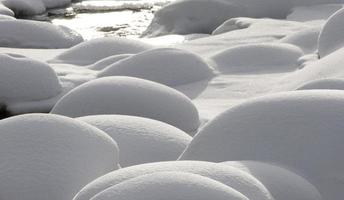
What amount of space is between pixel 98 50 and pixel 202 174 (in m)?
3.64

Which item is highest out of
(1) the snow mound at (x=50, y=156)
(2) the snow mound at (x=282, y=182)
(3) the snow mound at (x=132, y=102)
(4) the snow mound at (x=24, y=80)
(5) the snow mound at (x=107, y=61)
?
(2) the snow mound at (x=282, y=182)

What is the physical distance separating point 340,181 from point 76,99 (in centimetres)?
176

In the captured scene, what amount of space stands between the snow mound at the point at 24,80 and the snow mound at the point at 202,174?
7.45ft

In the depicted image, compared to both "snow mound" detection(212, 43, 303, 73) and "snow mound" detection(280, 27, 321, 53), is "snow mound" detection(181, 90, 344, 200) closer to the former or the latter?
"snow mound" detection(212, 43, 303, 73)

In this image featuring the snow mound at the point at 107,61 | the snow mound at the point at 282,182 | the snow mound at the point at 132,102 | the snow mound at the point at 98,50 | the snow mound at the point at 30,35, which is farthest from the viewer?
the snow mound at the point at 30,35

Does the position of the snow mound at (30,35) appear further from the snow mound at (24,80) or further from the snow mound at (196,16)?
the snow mound at (24,80)

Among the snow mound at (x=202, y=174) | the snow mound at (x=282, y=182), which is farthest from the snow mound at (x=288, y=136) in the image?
the snow mound at (x=202, y=174)

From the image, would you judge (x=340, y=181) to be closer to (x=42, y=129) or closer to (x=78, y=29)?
(x=42, y=129)

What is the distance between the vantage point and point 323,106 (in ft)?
8.24

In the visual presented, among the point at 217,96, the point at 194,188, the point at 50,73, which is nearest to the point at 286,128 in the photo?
the point at 194,188

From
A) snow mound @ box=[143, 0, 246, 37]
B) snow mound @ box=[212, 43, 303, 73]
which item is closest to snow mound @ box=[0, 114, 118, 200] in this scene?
snow mound @ box=[212, 43, 303, 73]

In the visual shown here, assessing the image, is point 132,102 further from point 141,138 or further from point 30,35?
point 30,35

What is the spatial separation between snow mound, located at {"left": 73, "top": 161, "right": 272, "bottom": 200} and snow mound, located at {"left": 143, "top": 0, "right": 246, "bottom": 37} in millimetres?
5545

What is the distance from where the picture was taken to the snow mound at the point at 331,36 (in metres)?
4.73
